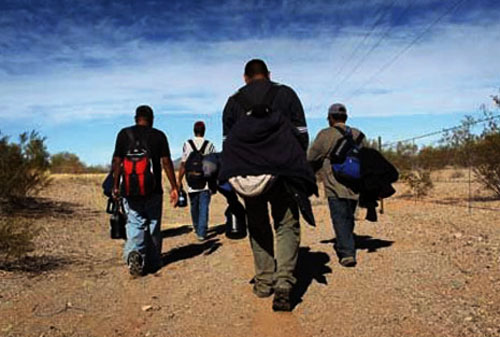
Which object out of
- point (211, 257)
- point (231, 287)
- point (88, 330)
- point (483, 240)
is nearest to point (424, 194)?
point (483, 240)

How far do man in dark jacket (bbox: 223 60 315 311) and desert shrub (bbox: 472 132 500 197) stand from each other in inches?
378

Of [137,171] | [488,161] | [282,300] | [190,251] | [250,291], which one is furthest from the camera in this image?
[488,161]

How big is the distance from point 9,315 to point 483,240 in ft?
20.5

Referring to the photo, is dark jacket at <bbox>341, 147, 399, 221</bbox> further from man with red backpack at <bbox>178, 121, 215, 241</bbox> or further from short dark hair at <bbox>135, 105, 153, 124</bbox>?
man with red backpack at <bbox>178, 121, 215, 241</bbox>

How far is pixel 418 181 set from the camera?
53.9ft

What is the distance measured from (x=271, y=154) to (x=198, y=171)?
13.7 ft

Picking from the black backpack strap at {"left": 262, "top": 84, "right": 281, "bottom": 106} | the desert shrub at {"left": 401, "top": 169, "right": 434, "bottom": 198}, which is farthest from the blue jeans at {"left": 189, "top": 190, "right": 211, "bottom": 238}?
the desert shrub at {"left": 401, "top": 169, "right": 434, "bottom": 198}

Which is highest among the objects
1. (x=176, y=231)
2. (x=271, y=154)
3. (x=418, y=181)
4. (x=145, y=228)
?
(x=271, y=154)

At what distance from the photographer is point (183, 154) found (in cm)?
880

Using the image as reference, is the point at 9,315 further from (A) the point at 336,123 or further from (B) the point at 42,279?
(A) the point at 336,123

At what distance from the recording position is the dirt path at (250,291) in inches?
162

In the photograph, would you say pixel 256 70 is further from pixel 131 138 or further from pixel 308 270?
pixel 308 270

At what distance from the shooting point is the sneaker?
599 cm

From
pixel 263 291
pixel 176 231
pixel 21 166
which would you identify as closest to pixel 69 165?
pixel 21 166
